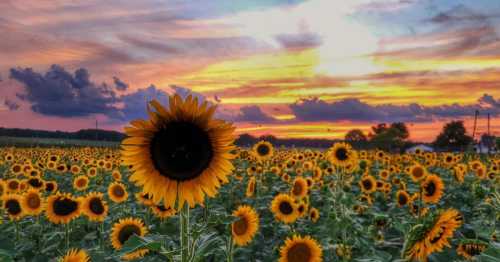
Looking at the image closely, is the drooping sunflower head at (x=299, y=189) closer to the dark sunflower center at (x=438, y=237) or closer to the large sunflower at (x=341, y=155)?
the large sunflower at (x=341, y=155)

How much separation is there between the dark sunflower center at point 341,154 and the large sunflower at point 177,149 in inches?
288

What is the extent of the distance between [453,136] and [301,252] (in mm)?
71447

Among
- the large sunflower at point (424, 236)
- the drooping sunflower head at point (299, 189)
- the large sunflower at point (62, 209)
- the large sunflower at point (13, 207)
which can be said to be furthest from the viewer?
the drooping sunflower head at point (299, 189)

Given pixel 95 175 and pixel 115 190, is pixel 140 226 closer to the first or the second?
pixel 115 190

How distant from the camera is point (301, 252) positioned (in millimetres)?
5570

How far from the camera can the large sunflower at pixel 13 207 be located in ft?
25.6

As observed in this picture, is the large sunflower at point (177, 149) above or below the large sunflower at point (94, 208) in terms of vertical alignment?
above

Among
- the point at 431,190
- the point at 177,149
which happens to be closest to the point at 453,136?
the point at 431,190

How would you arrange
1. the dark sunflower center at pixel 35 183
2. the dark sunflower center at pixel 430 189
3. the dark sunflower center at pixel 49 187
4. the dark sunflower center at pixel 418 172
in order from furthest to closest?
the dark sunflower center at pixel 418 172, the dark sunflower center at pixel 49 187, the dark sunflower center at pixel 35 183, the dark sunflower center at pixel 430 189

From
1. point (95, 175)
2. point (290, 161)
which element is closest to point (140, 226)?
point (95, 175)

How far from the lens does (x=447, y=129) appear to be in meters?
71.5


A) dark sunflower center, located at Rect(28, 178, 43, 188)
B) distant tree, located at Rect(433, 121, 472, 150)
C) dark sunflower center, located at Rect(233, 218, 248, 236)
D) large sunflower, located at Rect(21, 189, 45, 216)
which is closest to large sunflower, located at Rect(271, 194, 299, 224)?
dark sunflower center, located at Rect(233, 218, 248, 236)

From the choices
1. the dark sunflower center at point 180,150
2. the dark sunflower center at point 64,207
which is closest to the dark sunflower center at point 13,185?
the dark sunflower center at point 64,207

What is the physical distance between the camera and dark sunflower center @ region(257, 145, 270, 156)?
42.0 ft
